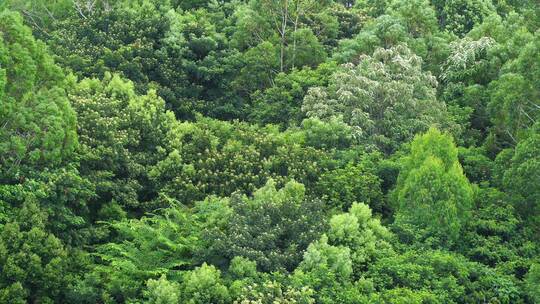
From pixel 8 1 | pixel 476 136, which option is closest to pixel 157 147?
pixel 476 136

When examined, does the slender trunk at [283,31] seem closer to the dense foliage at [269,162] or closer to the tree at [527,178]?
the dense foliage at [269,162]

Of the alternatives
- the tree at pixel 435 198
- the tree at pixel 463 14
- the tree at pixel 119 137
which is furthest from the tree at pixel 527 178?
the tree at pixel 463 14

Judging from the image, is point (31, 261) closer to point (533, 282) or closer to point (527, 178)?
point (533, 282)

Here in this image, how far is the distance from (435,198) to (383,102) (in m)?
6.00

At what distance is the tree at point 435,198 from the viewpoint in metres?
18.3

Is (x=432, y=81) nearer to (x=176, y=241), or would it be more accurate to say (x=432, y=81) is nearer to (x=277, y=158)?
(x=277, y=158)

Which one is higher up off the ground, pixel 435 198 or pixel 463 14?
pixel 463 14

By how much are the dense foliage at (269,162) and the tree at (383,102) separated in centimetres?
7

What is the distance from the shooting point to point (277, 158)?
21031 mm

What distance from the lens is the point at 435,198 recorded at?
18500 mm

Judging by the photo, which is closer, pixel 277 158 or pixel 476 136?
pixel 277 158

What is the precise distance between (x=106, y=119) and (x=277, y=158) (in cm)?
496

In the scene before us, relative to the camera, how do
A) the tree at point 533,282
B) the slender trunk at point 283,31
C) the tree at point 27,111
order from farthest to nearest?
the slender trunk at point 283,31 → the tree at point 27,111 → the tree at point 533,282

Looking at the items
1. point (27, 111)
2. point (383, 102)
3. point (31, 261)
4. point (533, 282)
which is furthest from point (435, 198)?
point (27, 111)
